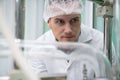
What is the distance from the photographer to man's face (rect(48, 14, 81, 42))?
1.19 m

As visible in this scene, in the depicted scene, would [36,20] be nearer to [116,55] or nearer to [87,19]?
[87,19]

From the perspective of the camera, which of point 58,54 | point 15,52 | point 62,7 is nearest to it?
point 15,52

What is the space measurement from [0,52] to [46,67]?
1.44ft

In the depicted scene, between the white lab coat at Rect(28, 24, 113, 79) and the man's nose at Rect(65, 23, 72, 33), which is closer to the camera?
the white lab coat at Rect(28, 24, 113, 79)

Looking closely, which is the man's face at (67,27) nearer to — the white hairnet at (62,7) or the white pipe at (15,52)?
the white hairnet at (62,7)

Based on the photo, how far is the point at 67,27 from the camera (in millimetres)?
1195

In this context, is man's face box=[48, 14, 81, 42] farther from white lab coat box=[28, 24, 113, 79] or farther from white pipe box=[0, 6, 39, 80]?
white pipe box=[0, 6, 39, 80]

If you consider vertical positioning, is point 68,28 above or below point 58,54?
above

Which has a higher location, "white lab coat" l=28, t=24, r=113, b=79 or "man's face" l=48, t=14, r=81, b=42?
"man's face" l=48, t=14, r=81, b=42

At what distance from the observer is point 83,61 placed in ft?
3.00

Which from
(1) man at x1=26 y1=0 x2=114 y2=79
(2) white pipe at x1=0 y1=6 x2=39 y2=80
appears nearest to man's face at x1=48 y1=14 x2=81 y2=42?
(1) man at x1=26 y1=0 x2=114 y2=79

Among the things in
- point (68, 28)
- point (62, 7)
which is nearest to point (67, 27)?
point (68, 28)

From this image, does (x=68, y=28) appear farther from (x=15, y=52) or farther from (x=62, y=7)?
(x=15, y=52)

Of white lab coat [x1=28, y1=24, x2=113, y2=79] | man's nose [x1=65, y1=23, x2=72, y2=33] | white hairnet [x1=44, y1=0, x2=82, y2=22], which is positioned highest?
white hairnet [x1=44, y1=0, x2=82, y2=22]
